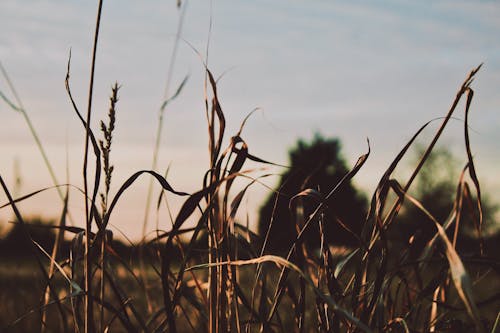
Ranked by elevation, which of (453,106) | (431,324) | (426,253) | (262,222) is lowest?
(262,222)

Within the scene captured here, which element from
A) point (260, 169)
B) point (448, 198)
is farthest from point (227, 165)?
point (448, 198)

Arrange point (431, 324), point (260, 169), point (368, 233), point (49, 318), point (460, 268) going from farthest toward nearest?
point (49, 318) < point (431, 324) < point (368, 233) < point (260, 169) < point (460, 268)

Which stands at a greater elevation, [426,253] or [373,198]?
[373,198]

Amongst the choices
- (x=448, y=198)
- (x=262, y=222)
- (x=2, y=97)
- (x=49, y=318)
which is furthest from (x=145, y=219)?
(x=448, y=198)

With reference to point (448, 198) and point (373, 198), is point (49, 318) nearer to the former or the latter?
point (373, 198)

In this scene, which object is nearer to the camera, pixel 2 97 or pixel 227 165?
pixel 227 165

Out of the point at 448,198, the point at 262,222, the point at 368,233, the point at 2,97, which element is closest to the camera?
the point at 368,233

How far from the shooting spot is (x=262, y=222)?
1781 cm

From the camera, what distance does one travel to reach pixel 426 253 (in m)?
1.13

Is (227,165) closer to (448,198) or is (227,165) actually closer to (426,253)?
(426,253)

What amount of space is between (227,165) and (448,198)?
64.7 feet

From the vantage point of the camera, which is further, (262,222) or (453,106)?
(262,222)

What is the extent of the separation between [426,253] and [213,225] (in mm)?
379

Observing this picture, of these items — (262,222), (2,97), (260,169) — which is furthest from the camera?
(262,222)
